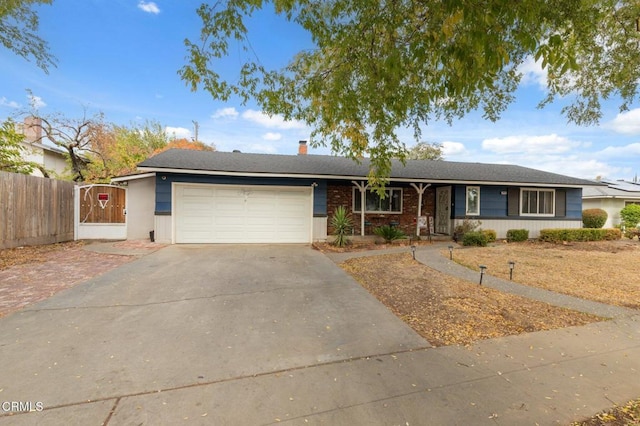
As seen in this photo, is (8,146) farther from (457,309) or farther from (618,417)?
(618,417)

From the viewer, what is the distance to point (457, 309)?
178 inches

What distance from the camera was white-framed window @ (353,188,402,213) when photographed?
1248 centimetres

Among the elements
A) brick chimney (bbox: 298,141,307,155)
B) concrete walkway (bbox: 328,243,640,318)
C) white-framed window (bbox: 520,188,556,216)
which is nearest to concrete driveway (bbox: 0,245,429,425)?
concrete walkway (bbox: 328,243,640,318)

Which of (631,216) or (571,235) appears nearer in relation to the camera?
(571,235)

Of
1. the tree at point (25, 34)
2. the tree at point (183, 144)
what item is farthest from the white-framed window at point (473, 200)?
the tree at point (183, 144)

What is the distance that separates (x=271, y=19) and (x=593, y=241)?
15.4 m

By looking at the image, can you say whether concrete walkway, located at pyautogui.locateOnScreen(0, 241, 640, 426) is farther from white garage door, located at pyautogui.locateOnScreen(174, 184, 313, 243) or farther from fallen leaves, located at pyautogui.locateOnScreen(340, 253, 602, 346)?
white garage door, located at pyautogui.locateOnScreen(174, 184, 313, 243)

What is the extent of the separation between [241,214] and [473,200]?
992 cm

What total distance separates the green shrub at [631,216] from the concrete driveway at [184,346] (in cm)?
1852

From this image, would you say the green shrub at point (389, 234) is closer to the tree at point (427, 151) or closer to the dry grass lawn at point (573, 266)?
the dry grass lawn at point (573, 266)

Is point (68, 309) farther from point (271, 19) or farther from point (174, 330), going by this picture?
point (271, 19)

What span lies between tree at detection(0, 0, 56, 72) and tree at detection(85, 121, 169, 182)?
887cm

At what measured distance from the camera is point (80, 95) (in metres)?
14.2

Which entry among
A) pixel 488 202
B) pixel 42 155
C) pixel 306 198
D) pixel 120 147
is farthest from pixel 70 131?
pixel 488 202
